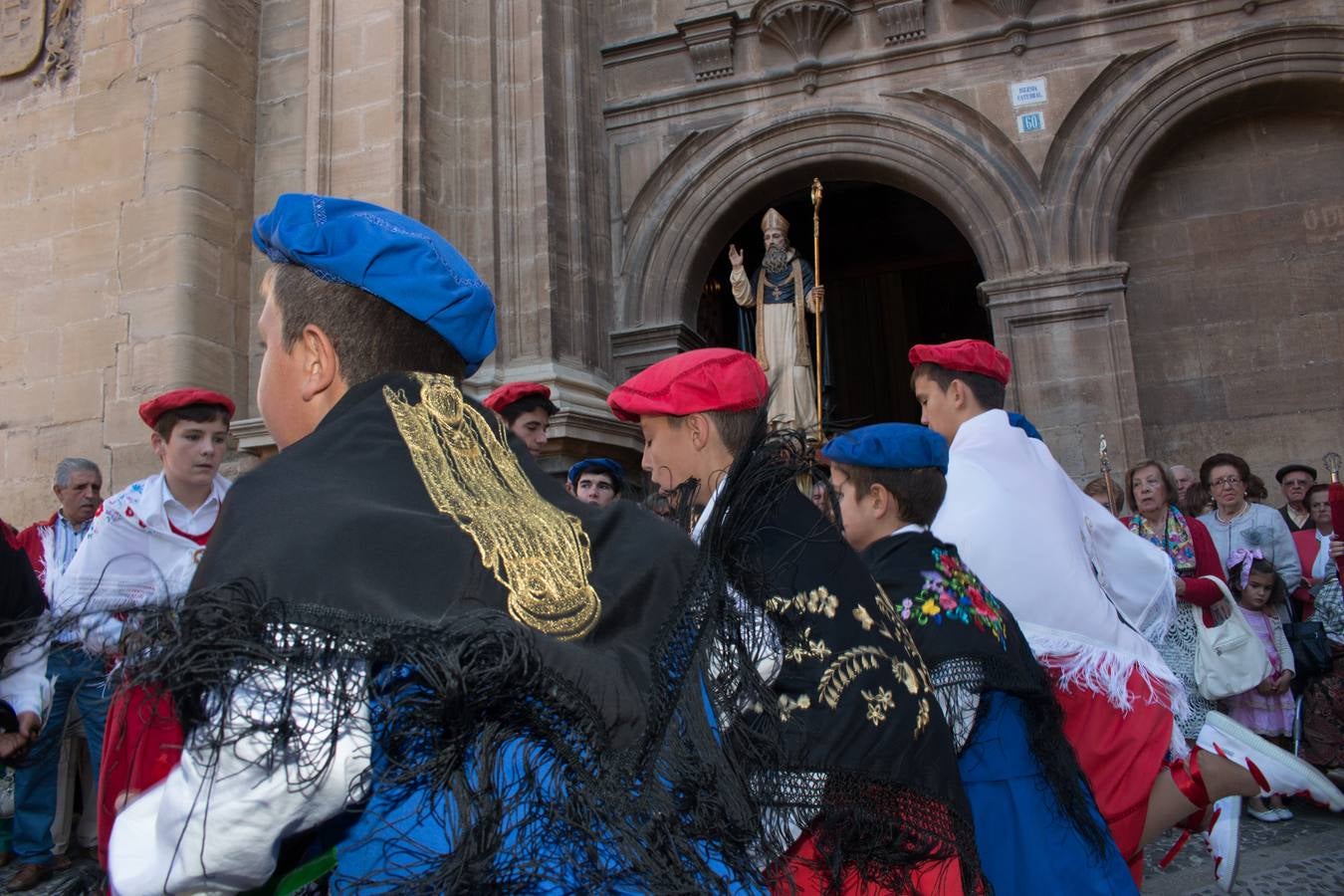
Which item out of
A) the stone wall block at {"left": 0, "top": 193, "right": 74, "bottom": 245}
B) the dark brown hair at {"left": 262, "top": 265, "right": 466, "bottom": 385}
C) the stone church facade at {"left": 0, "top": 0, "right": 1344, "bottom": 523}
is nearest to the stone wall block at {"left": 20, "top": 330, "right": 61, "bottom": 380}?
the stone church facade at {"left": 0, "top": 0, "right": 1344, "bottom": 523}

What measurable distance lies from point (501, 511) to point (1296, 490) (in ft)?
22.6

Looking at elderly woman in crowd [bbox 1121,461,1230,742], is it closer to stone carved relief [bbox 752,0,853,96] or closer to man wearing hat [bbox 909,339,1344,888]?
man wearing hat [bbox 909,339,1344,888]

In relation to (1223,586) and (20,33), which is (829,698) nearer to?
(1223,586)

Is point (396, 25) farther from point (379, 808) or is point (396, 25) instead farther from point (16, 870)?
point (379, 808)

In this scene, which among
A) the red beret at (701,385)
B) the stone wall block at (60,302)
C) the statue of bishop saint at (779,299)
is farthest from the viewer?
the stone wall block at (60,302)

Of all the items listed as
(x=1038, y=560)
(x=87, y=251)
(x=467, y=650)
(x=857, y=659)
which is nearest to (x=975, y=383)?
(x=1038, y=560)

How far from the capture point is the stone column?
24.8ft

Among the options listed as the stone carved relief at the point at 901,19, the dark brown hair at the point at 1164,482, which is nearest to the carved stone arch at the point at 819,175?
the stone carved relief at the point at 901,19

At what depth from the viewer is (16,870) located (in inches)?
185

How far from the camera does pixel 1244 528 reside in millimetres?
5996

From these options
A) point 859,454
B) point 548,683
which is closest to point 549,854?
point 548,683

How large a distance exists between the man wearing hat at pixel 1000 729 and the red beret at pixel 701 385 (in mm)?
406

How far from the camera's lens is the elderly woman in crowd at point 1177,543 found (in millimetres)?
5031

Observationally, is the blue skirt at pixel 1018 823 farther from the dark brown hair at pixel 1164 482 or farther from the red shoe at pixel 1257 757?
the dark brown hair at pixel 1164 482
